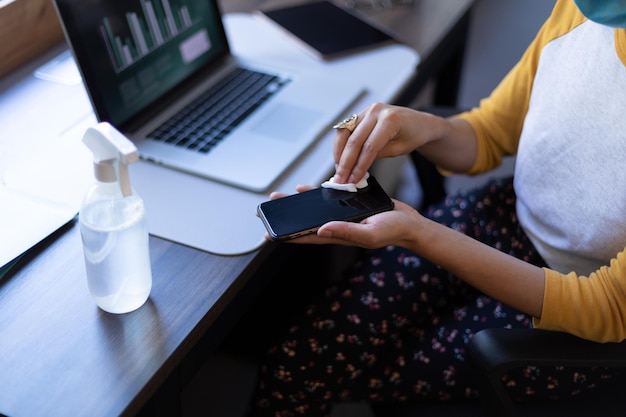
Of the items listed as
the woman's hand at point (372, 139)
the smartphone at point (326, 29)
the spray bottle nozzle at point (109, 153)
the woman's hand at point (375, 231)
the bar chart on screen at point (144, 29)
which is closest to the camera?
the spray bottle nozzle at point (109, 153)

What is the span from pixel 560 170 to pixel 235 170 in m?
0.46

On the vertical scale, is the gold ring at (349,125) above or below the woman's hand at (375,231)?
above

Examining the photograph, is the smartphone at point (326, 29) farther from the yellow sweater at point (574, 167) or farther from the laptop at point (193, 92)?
the yellow sweater at point (574, 167)

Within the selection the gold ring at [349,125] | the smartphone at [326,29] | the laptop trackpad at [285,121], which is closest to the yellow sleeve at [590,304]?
the gold ring at [349,125]

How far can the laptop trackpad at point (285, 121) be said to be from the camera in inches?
42.9

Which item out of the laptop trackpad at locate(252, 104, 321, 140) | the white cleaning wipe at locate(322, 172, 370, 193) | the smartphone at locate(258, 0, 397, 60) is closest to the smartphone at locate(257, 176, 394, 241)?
the white cleaning wipe at locate(322, 172, 370, 193)

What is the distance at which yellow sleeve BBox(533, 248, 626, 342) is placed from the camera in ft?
2.69

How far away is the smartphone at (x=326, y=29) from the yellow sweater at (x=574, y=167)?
34 cm

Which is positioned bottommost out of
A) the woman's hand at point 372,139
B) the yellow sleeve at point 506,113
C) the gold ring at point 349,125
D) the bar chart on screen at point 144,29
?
the yellow sleeve at point 506,113

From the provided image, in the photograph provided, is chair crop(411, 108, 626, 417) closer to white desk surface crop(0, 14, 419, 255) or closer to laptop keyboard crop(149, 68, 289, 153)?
white desk surface crop(0, 14, 419, 255)

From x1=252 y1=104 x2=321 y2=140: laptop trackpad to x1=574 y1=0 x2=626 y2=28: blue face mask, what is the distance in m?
0.44

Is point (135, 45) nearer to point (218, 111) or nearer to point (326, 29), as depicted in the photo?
point (218, 111)

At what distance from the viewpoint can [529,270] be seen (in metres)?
0.87

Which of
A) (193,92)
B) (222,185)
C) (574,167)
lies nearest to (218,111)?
(193,92)
